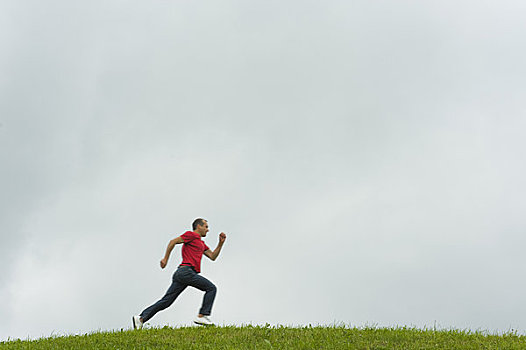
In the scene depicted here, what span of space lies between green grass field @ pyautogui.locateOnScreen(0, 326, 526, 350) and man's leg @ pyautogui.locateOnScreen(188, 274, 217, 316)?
2.41ft

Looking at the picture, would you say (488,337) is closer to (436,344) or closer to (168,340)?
(436,344)

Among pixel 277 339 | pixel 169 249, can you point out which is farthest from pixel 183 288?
pixel 277 339

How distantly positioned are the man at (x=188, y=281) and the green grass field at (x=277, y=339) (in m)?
0.72

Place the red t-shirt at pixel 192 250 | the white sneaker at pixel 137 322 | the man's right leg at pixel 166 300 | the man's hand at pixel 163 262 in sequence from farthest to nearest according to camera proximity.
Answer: the red t-shirt at pixel 192 250, the man's right leg at pixel 166 300, the man's hand at pixel 163 262, the white sneaker at pixel 137 322

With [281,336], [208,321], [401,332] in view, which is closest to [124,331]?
[208,321]

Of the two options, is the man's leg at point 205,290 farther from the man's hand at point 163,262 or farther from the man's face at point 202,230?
the man's face at point 202,230

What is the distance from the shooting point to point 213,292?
47.4 ft

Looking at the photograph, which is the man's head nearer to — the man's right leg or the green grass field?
the man's right leg

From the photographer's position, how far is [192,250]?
48.4ft

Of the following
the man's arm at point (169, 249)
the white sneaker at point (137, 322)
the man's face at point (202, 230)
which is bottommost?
the white sneaker at point (137, 322)

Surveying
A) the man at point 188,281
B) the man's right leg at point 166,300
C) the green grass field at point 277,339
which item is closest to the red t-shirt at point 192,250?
the man at point 188,281

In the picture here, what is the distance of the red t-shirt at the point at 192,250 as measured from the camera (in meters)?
14.7

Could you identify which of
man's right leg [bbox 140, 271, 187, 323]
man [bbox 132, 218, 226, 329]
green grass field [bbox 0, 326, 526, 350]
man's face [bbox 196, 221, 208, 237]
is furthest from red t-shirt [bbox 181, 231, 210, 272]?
green grass field [bbox 0, 326, 526, 350]

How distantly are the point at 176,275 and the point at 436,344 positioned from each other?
624 cm
